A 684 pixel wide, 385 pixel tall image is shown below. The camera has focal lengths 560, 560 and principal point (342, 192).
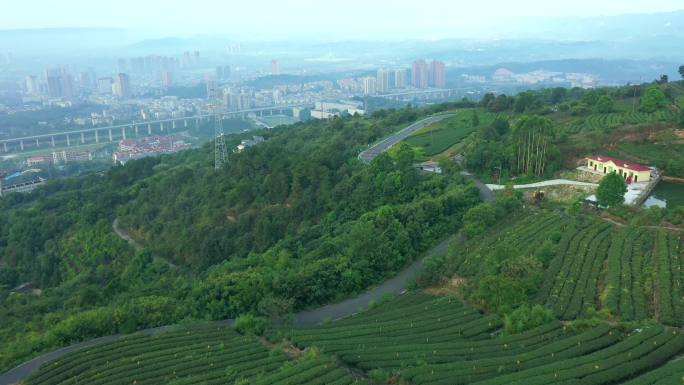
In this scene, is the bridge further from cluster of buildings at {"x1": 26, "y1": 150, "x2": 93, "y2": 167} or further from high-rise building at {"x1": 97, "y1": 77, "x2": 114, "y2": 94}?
high-rise building at {"x1": 97, "y1": 77, "x2": 114, "y2": 94}

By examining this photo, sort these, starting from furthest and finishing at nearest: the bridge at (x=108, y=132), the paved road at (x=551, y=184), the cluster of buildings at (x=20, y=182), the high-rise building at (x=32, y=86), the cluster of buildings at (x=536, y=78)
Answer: the high-rise building at (x=32, y=86)
the cluster of buildings at (x=536, y=78)
the bridge at (x=108, y=132)
the cluster of buildings at (x=20, y=182)
the paved road at (x=551, y=184)

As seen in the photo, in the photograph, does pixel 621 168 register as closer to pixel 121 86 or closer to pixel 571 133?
pixel 571 133

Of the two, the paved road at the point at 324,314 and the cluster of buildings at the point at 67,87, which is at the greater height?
the cluster of buildings at the point at 67,87

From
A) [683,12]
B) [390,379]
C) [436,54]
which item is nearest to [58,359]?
[390,379]

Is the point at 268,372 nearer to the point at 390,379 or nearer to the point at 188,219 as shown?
the point at 390,379

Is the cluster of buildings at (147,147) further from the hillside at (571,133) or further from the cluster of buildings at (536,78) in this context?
the cluster of buildings at (536,78)

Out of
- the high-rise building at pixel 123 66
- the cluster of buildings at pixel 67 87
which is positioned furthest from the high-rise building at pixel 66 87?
the high-rise building at pixel 123 66
